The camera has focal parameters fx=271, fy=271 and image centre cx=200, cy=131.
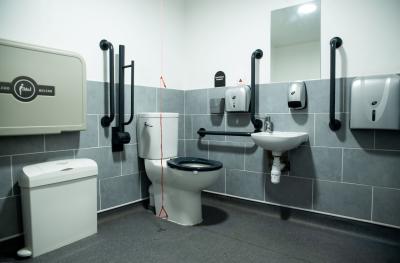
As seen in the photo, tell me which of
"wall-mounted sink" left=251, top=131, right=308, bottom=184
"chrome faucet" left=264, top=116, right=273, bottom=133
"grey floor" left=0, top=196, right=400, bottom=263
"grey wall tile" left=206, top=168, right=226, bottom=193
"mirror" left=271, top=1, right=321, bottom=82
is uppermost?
"mirror" left=271, top=1, right=321, bottom=82

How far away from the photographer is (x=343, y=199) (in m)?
1.93

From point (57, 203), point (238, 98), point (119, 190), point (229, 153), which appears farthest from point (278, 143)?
point (57, 203)

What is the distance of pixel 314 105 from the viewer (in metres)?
2.01

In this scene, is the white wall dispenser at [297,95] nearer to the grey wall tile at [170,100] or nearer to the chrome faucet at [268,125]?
the chrome faucet at [268,125]

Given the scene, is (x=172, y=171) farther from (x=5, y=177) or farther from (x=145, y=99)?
(x=5, y=177)

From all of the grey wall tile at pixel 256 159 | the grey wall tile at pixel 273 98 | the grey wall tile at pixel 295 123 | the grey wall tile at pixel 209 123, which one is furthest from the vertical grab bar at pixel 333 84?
the grey wall tile at pixel 209 123

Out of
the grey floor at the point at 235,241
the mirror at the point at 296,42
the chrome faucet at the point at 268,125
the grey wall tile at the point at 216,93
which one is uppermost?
the mirror at the point at 296,42

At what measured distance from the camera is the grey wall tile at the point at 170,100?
254 cm

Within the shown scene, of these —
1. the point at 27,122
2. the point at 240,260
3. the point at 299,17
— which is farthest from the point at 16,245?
the point at 299,17

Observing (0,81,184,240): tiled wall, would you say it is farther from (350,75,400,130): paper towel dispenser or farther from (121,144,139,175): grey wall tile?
(350,75,400,130): paper towel dispenser

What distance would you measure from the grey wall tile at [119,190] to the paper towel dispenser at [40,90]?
555 mm

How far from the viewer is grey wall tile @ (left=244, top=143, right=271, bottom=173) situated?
7.43ft

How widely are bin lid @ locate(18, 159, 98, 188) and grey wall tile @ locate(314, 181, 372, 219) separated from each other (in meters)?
1.63

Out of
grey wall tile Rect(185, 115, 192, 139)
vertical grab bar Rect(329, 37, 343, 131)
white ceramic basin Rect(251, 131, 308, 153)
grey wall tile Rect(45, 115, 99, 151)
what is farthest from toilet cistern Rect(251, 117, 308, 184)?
grey wall tile Rect(45, 115, 99, 151)
